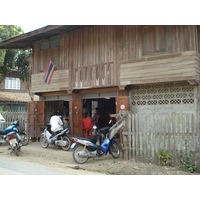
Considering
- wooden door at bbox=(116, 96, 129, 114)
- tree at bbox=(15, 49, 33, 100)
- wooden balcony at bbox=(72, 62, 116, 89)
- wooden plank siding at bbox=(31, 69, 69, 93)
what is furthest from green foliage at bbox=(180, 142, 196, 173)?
tree at bbox=(15, 49, 33, 100)

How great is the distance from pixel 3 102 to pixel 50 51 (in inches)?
425

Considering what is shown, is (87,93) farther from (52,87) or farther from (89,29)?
(89,29)

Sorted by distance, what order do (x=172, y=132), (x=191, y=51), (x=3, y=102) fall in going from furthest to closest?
1. (x=3, y=102)
2. (x=191, y=51)
3. (x=172, y=132)

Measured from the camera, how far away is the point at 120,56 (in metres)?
10.7

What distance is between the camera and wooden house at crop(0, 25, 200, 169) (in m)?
9.16

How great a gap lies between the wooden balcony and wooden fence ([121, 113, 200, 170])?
3178 millimetres

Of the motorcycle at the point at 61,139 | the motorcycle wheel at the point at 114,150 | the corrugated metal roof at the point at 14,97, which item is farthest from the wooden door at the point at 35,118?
the corrugated metal roof at the point at 14,97

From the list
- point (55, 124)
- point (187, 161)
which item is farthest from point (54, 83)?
point (187, 161)

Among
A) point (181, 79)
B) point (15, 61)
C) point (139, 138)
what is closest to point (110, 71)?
point (181, 79)

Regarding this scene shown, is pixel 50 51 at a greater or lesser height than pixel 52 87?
greater

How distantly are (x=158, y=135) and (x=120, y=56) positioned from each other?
457 centimetres

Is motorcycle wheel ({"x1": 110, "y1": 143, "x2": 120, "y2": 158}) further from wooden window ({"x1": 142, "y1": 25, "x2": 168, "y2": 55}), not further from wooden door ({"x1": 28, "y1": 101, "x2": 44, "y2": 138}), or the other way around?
Result: wooden door ({"x1": 28, "y1": 101, "x2": 44, "y2": 138})

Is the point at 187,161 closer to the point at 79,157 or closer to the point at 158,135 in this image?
the point at 158,135

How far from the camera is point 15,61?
22172 mm
